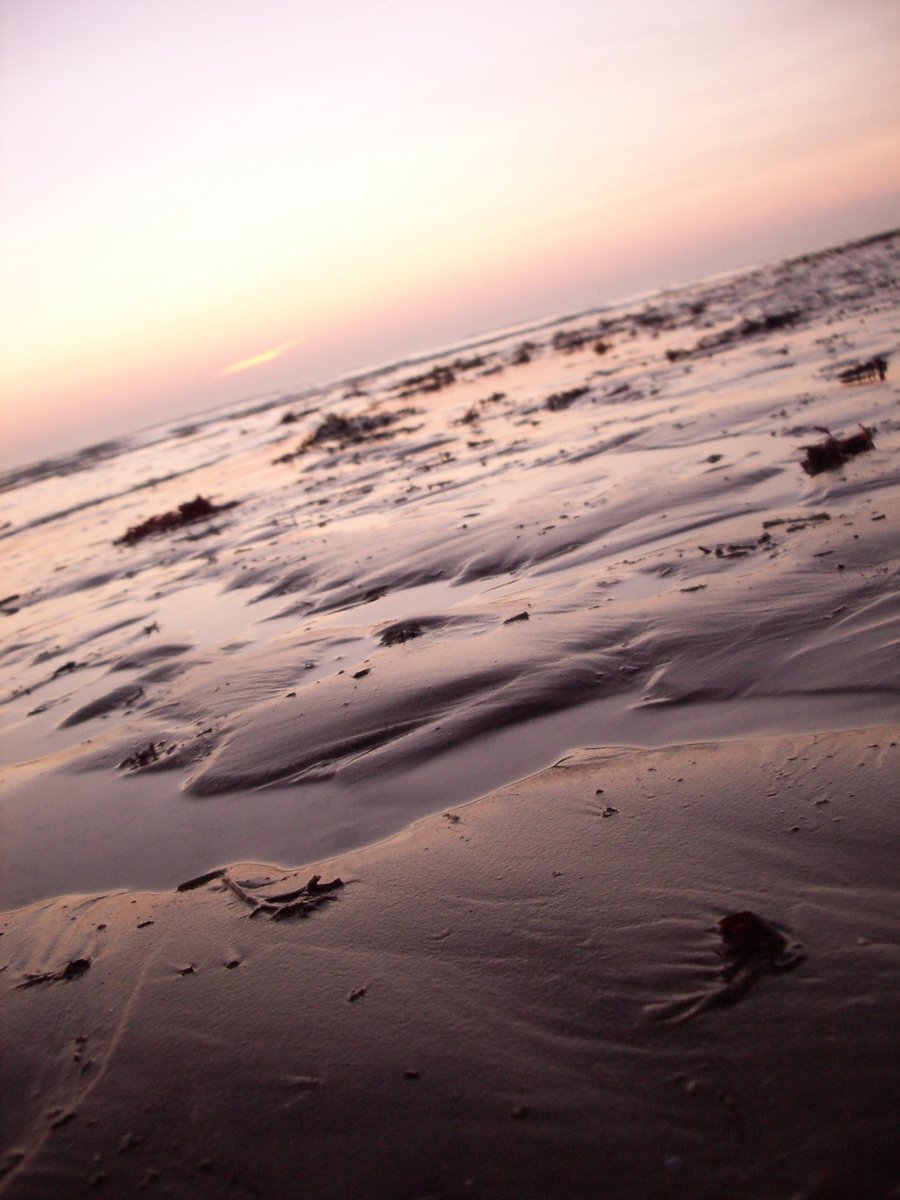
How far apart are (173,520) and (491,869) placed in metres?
11.4

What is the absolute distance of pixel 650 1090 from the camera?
5.17ft

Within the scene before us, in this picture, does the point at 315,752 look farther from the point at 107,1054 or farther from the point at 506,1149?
the point at 506,1149

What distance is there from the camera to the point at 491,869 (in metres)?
2.43

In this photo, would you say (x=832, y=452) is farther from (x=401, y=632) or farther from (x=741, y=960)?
(x=741, y=960)

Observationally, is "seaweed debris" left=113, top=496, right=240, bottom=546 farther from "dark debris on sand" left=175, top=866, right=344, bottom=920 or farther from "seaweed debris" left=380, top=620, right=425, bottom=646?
"dark debris on sand" left=175, top=866, right=344, bottom=920

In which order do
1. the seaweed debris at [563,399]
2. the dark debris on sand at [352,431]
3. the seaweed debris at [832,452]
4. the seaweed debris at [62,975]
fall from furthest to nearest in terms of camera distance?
the dark debris on sand at [352,431] → the seaweed debris at [563,399] → the seaweed debris at [832,452] → the seaweed debris at [62,975]

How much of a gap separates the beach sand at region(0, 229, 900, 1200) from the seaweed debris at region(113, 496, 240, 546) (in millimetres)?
6072

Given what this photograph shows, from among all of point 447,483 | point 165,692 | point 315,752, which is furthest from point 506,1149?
point 447,483

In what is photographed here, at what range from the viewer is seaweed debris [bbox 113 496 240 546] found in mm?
12273

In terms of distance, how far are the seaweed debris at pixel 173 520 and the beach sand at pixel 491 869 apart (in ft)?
19.9

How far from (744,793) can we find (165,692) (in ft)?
11.8

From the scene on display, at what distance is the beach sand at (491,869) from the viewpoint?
1.59 m

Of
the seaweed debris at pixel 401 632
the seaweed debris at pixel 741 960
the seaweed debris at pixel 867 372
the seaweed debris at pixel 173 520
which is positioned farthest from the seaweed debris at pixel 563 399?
the seaweed debris at pixel 741 960

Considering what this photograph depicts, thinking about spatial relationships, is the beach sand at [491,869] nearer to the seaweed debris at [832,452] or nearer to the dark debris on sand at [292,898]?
the dark debris on sand at [292,898]
